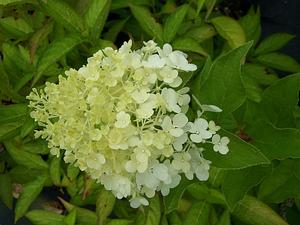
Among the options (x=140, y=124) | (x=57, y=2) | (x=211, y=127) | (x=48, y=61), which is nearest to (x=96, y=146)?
(x=140, y=124)

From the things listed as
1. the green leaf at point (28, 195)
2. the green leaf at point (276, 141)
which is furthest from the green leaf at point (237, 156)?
Result: the green leaf at point (28, 195)

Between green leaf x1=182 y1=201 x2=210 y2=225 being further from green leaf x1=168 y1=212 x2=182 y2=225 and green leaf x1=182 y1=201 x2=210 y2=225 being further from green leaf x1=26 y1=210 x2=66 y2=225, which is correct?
green leaf x1=26 y1=210 x2=66 y2=225

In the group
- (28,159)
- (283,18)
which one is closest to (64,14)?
(28,159)

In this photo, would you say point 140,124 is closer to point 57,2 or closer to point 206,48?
point 57,2

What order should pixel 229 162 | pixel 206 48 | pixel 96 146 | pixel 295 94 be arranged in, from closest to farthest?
pixel 96 146
pixel 229 162
pixel 295 94
pixel 206 48

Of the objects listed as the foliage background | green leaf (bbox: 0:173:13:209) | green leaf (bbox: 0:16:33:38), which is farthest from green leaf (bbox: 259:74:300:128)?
green leaf (bbox: 0:173:13:209)

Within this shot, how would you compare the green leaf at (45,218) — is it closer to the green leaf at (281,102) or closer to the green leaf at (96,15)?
the green leaf at (96,15)

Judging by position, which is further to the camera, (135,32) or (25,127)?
(135,32)
